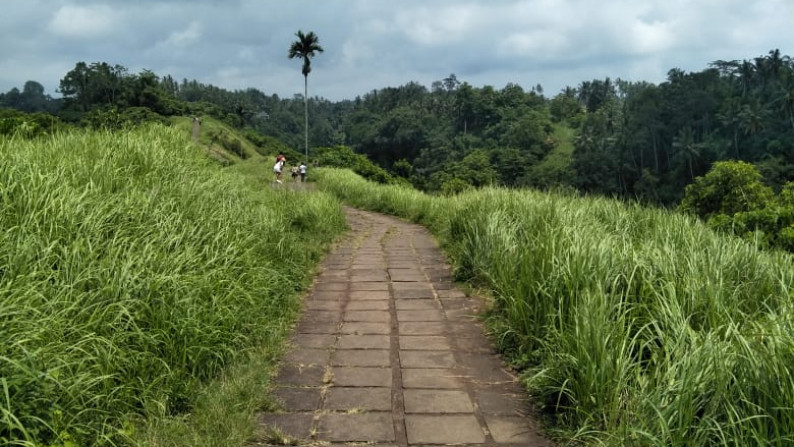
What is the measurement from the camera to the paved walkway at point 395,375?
263 cm

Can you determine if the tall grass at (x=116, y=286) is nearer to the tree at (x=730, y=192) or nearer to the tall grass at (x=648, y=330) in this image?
the tall grass at (x=648, y=330)

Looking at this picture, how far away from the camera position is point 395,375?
3.29 m

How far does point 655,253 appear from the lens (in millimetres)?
3738

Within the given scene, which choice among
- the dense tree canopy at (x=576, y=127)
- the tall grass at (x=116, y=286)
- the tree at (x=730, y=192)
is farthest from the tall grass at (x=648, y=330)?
the dense tree canopy at (x=576, y=127)

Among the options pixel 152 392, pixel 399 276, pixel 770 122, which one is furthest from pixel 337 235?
pixel 770 122

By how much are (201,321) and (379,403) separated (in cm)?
109

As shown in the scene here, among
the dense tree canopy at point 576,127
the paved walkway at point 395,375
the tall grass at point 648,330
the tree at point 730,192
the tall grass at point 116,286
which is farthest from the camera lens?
the dense tree canopy at point 576,127

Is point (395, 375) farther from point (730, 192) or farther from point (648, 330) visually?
point (730, 192)

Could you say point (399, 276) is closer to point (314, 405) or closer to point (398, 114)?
point (314, 405)

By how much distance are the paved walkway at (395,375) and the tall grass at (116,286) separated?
13.9 inches

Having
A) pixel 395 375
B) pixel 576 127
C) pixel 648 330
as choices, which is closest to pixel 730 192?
pixel 648 330

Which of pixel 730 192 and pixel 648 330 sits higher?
pixel 648 330

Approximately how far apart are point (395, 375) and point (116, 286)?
1573 millimetres

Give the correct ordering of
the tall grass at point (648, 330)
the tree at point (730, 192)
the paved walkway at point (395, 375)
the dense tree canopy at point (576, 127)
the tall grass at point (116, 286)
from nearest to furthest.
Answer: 1. the tall grass at point (648, 330)
2. the tall grass at point (116, 286)
3. the paved walkway at point (395, 375)
4. the tree at point (730, 192)
5. the dense tree canopy at point (576, 127)
